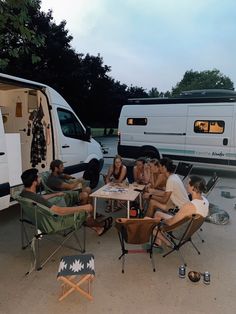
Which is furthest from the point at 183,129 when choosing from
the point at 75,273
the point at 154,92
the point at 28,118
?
the point at 154,92

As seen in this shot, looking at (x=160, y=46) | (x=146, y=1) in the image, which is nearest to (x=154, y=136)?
(x=146, y=1)

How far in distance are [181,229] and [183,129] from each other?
597cm

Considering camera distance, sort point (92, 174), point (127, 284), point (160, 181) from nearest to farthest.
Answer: point (127, 284) < point (160, 181) < point (92, 174)

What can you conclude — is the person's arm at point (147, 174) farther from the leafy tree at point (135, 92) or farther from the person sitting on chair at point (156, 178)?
the leafy tree at point (135, 92)

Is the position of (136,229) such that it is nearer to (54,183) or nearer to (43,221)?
(43,221)

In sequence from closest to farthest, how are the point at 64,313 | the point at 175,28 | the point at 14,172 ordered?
1. the point at 64,313
2. the point at 14,172
3. the point at 175,28

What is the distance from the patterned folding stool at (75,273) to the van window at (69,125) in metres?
3.48

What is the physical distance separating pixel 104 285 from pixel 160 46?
31522 millimetres

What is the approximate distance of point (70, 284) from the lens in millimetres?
2730

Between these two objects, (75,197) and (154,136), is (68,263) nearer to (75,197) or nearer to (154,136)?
(75,197)

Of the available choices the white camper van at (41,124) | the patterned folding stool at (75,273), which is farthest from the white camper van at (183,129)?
the patterned folding stool at (75,273)

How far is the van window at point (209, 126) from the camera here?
8.45m

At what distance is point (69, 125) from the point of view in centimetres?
621

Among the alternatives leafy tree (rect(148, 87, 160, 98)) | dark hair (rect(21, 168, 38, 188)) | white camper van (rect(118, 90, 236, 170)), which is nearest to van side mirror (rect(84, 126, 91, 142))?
dark hair (rect(21, 168, 38, 188))
